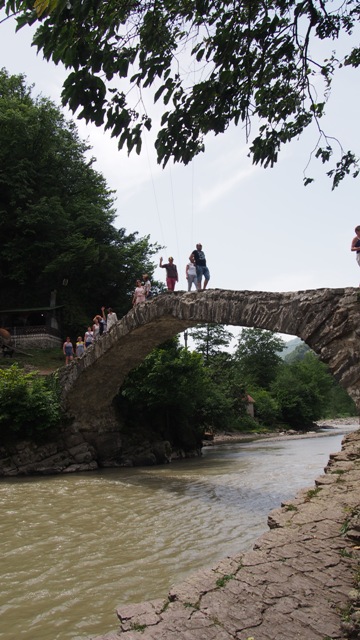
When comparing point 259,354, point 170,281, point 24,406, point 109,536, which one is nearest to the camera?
point 109,536

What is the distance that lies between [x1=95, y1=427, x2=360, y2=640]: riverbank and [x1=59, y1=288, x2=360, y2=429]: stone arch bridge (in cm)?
263

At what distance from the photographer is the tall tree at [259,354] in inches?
2071

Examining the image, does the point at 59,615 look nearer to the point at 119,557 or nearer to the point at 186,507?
the point at 119,557

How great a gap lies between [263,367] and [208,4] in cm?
5080

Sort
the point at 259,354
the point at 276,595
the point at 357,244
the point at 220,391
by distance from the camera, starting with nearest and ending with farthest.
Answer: the point at 276,595, the point at 357,244, the point at 220,391, the point at 259,354

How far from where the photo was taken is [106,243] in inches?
→ 1163

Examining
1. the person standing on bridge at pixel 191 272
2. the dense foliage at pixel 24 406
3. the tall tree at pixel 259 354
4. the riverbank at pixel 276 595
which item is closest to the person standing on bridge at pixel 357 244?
the riverbank at pixel 276 595

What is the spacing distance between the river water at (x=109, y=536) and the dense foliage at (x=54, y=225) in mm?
14612

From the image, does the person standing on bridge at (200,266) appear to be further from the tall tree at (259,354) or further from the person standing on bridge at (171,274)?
the tall tree at (259,354)

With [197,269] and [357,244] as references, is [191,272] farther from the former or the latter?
[357,244]

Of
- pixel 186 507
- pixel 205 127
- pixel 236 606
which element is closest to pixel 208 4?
pixel 205 127

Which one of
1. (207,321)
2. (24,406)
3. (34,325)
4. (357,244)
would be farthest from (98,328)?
(34,325)

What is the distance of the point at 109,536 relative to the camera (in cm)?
722

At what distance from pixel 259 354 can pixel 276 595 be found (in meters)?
50.6
